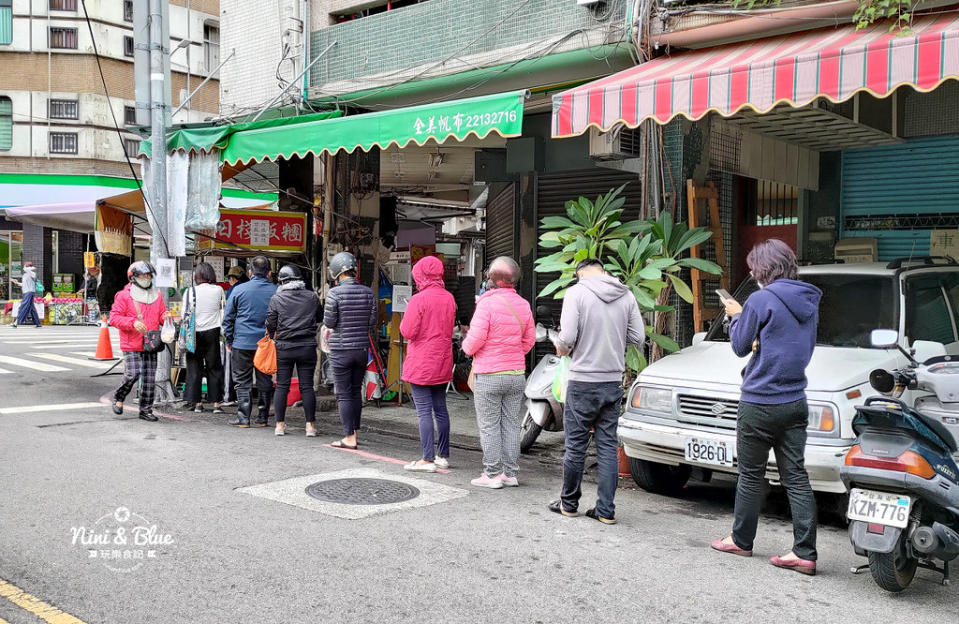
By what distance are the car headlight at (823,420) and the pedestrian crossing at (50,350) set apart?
39.8 feet

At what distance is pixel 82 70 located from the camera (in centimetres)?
2762

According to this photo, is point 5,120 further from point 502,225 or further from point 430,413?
point 430,413

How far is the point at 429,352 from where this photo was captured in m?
7.00

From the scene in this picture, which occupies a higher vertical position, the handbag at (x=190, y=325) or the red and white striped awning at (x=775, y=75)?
the red and white striped awning at (x=775, y=75)

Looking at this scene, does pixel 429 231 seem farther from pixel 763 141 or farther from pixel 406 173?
pixel 763 141

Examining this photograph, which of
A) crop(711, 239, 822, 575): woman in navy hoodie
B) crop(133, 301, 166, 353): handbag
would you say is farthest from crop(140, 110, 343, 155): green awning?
crop(711, 239, 822, 575): woman in navy hoodie

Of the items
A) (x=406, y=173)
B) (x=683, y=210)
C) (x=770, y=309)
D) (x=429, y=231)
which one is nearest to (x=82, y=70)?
(x=406, y=173)

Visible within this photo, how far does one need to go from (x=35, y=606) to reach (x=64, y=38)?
28.1 meters

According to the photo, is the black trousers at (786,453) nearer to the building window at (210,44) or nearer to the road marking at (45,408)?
the road marking at (45,408)

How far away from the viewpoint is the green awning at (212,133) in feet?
31.6

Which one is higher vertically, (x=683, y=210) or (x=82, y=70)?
(x=82, y=70)

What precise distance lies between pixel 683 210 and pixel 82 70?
82.2 ft

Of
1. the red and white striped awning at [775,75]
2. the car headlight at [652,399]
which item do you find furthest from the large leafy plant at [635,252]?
the car headlight at [652,399]

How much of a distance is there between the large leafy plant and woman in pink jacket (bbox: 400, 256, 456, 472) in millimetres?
918
